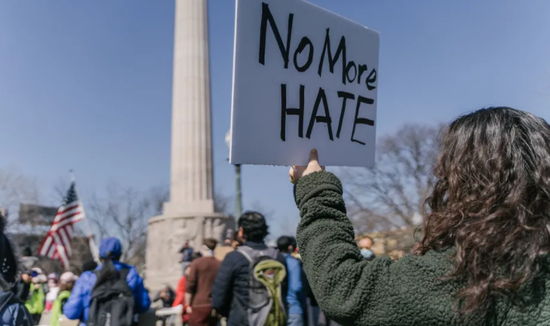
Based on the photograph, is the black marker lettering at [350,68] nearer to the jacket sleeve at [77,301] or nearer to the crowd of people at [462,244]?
the crowd of people at [462,244]

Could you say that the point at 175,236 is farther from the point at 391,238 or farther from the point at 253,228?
the point at 391,238

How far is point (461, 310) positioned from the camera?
1436 mm

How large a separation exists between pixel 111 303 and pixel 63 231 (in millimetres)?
10293

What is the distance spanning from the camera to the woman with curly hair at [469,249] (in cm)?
143

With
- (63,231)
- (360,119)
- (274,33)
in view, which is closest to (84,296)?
(360,119)

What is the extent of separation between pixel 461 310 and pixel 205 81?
19.5 metres

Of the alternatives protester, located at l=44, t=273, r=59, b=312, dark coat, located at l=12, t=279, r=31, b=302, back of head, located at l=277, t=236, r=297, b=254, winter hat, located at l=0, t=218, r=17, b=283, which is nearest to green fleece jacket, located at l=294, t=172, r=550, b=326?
winter hat, located at l=0, t=218, r=17, b=283

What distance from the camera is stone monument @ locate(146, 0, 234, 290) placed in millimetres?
18953

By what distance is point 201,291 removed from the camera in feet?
20.2

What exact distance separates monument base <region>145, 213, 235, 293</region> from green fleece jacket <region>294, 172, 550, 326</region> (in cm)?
1707

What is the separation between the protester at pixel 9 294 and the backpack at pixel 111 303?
1.89m

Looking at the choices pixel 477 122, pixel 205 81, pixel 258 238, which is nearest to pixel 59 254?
pixel 205 81

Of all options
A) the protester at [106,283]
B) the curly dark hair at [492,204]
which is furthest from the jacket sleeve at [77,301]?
the curly dark hair at [492,204]

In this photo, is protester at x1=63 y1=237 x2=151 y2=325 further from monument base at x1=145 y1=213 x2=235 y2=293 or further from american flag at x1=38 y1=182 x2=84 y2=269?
monument base at x1=145 y1=213 x2=235 y2=293
